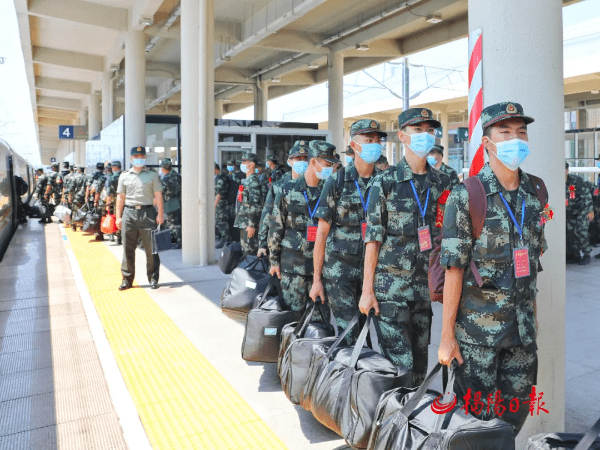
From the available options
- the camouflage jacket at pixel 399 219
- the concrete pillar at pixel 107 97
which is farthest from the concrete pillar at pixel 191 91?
the concrete pillar at pixel 107 97

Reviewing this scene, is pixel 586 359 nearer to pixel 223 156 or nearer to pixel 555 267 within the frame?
pixel 555 267

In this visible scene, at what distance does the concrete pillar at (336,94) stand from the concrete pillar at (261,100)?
5042 millimetres

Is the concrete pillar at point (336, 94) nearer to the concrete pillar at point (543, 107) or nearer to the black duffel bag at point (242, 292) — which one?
the black duffel bag at point (242, 292)

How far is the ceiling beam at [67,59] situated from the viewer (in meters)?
20.8

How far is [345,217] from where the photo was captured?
3.89 meters

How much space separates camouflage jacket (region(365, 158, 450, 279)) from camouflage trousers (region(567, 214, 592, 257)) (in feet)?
24.1

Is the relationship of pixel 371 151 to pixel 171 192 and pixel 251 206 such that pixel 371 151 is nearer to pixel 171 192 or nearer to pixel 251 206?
pixel 251 206

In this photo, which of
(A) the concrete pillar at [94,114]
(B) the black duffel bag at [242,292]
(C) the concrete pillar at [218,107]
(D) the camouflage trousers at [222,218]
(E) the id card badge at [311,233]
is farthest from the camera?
(C) the concrete pillar at [218,107]

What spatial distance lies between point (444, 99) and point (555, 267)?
2588 centimetres

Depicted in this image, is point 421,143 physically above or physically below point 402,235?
above

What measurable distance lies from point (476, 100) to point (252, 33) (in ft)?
43.9

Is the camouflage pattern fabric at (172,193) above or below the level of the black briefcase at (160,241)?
above

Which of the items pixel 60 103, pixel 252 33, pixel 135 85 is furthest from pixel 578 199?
pixel 60 103

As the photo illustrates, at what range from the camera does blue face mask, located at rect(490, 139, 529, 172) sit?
2.45m
